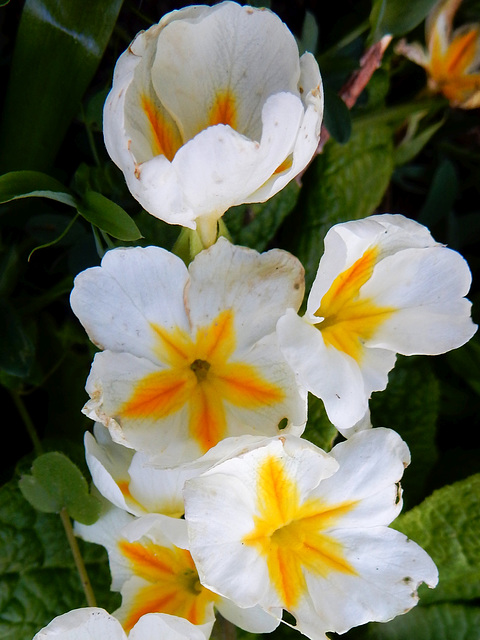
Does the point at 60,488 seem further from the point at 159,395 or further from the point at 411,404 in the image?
the point at 411,404

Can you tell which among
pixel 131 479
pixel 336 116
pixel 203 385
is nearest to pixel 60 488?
pixel 131 479

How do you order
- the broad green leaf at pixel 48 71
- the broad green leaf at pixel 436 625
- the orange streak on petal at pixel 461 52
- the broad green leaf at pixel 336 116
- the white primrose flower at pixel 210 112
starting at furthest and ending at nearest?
1. the orange streak on petal at pixel 461 52
2. the broad green leaf at pixel 436 625
3. the broad green leaf at pixel 336 116
4. the broad green leaf at pixel 48 71
5. the white primrose flower at pixel 210 112

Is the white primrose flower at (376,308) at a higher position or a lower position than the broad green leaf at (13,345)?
higher

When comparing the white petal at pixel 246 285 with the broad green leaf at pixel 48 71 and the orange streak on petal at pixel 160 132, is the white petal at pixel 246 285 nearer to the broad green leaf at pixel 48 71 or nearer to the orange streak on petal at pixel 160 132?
the orange streak on petal at pixel 160 132

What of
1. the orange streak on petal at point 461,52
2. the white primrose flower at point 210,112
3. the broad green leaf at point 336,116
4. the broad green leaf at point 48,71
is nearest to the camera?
the white primrose flower at point 210,112

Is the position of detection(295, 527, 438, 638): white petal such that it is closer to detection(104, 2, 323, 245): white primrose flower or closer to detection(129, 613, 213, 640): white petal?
detection(129, 613, 213, 640): white petal

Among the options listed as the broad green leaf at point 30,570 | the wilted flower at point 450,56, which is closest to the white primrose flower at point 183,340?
the broad green leaf at point 30,570
